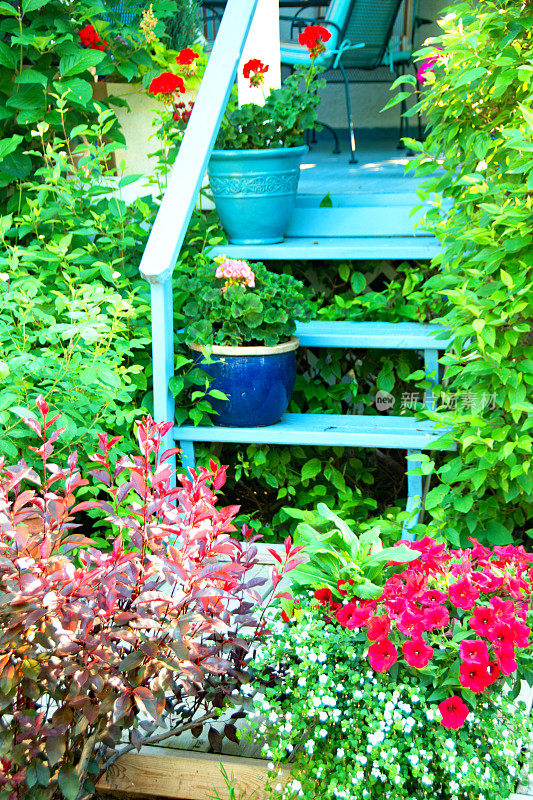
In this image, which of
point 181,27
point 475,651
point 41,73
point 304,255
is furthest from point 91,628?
point 181,27

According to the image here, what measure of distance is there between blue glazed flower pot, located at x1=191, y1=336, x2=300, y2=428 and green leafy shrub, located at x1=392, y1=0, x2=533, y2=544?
1.73 ft

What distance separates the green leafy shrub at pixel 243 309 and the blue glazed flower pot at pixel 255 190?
468 millimetres

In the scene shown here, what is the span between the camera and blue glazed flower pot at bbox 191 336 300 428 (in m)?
2.43

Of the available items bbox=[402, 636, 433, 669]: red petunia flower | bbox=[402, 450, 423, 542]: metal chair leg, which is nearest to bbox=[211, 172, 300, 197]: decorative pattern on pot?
bbox=[402, 450, 423, 542]: metal chair leg

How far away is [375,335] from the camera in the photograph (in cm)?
263

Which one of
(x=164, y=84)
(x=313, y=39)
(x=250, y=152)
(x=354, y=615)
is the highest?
(x=313, y=39)

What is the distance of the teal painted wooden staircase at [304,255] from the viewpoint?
2.39m

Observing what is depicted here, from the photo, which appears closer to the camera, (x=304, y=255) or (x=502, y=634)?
(x=502, y=634)

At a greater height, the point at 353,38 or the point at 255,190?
the point at 353,38

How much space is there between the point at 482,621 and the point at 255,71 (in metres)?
2.34

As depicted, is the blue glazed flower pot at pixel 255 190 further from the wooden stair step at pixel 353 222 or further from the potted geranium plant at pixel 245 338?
the potted geranium plant at pixel 245 338

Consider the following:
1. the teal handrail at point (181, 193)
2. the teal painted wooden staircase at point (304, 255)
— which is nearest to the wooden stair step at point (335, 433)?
the teal painted wooden staircase at point (304, 255)

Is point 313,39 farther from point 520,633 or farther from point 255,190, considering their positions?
point 520,633

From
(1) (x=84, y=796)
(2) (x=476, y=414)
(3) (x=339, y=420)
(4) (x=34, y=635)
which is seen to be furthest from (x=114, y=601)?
(3) (x=339, y=420)
